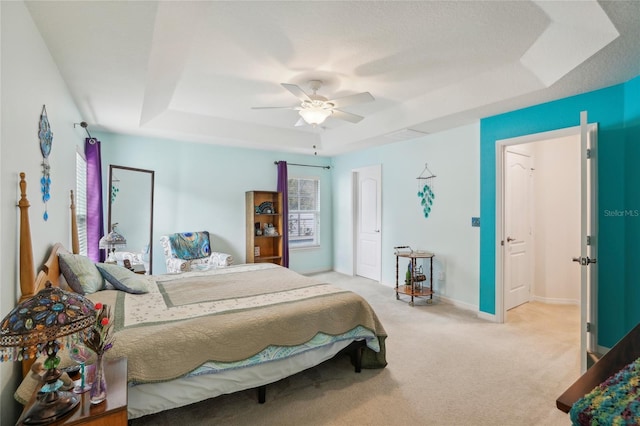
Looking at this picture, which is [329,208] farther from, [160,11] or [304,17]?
[160,11]

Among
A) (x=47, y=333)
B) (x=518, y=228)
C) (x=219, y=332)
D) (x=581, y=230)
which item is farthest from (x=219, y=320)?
(x=518, y=228)

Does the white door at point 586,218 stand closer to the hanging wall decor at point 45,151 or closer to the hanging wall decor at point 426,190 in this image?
the hanging wall decor at point 426,190

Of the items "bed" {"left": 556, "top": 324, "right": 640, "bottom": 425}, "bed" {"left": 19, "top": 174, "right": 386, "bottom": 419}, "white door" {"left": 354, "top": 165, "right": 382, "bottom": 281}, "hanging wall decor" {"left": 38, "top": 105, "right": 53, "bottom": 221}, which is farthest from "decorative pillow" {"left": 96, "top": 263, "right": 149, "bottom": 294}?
"white door" {"left": 354, "top": 165, "right": 382, "bottom": 281}

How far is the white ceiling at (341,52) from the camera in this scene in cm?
198

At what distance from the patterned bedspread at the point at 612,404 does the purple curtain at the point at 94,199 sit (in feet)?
15.7

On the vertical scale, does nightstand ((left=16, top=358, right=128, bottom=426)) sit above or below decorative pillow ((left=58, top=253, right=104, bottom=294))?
below

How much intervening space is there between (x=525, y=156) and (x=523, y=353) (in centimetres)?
277

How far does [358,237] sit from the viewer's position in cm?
623

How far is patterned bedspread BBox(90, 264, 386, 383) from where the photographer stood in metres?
1.78

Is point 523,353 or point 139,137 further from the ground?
point 139,137

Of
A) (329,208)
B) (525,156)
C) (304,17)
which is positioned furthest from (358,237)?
(304,17)

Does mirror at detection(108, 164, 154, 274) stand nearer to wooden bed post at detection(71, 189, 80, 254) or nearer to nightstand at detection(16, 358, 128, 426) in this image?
wooden bed post at detection(71, 189, 80, 254)

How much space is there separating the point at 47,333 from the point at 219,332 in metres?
1.01

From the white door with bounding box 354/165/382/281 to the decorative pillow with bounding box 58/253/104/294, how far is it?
14.1 feet
